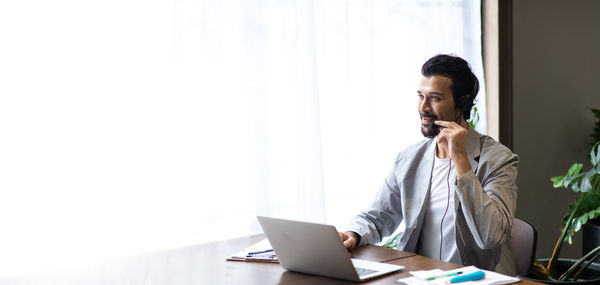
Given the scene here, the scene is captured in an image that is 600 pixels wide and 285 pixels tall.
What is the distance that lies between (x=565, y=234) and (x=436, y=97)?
1.17 m

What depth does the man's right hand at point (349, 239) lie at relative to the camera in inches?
79.1

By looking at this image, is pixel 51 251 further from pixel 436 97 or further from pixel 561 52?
pixel 561 52

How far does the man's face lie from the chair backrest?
0.44 meters

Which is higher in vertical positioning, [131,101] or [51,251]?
[131,101]

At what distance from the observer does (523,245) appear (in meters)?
2.15

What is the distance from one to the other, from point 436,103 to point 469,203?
1.37ft

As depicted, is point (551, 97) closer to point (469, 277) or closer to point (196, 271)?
point (469, 277)

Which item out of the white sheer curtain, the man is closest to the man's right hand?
the man

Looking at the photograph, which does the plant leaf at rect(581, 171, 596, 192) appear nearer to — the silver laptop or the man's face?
the man's face

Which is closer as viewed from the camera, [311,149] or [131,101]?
[131,101]

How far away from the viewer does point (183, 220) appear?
8.65 feet

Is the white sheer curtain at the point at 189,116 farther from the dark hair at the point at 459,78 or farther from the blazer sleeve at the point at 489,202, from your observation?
the blazer sleeve at the point at 489,202

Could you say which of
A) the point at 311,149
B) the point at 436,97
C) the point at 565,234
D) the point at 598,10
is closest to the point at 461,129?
the point at 436,97

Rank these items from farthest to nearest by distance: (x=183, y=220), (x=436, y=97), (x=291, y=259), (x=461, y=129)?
1. (x=183, y=220)
2. (x=436, y=97)
3. (x=461, y=129)
4. (x=291, y=259)
